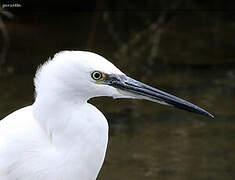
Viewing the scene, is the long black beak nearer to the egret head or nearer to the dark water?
the egret head

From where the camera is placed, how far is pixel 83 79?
9.37 feet

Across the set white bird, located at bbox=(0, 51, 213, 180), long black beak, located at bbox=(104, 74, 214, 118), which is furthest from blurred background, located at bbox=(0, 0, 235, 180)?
long black beak, located at bbox=(104, 74, 214, 118)

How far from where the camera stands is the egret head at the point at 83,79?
283 cm

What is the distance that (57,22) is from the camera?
25.7ft

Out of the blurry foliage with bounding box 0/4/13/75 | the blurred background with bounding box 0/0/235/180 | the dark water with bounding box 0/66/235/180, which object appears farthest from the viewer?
the blurry foliage with bounding box 0/4/13/75

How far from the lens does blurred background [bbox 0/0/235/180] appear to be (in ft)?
15.6

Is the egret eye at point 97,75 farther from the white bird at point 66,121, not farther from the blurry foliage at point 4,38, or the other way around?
the blurry foliage at point 4,38

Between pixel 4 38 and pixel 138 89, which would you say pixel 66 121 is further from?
pixel 4 38

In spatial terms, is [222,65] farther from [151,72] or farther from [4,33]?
[4,33]

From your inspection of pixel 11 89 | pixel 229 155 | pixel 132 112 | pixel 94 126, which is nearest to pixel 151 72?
pixel 132 112

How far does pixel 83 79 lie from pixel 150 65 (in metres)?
3.68

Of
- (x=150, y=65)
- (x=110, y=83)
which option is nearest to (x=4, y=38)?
(x=150, y=65)

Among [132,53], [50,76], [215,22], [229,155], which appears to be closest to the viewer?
[50,76]

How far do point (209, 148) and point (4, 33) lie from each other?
119 inches
